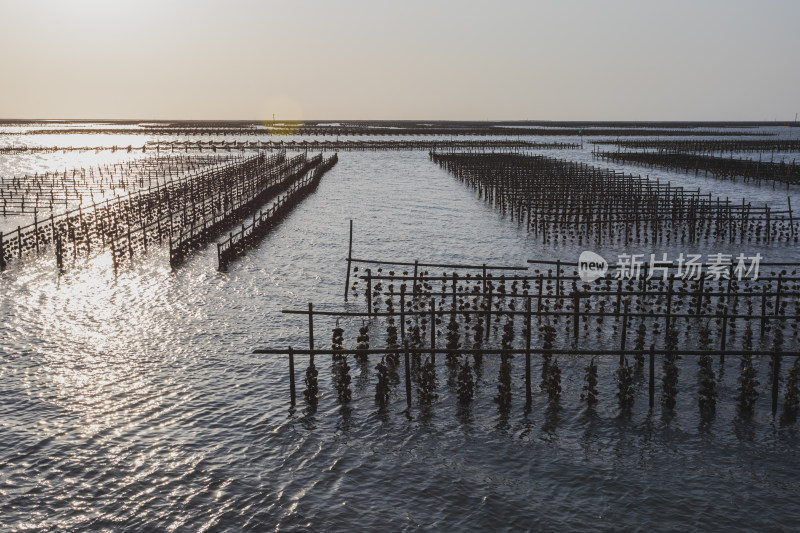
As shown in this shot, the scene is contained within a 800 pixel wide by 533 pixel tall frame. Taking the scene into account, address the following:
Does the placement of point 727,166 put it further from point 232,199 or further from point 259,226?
point 259,226

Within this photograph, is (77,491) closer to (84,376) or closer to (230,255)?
(84,376)

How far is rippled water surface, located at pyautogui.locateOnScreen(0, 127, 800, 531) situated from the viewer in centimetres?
1493

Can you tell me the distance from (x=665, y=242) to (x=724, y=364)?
2558 centimetres

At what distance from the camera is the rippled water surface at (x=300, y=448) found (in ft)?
49.0

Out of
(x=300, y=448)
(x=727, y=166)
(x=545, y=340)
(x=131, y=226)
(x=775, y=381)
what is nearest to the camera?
(x=300, y=448)

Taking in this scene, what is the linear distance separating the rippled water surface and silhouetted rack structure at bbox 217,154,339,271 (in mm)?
11121

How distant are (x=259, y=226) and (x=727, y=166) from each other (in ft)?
251

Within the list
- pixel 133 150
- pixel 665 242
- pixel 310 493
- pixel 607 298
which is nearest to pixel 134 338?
pixel 310 493

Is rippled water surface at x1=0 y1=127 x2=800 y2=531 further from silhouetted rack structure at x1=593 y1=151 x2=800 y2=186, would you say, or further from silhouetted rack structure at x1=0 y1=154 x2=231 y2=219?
silhouetted rack structure at x1=593 y1=151 x2=800 y2=186

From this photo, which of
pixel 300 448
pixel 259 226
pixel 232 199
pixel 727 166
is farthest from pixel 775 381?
pixel 727 166

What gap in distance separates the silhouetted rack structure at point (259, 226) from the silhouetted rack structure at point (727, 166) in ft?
190

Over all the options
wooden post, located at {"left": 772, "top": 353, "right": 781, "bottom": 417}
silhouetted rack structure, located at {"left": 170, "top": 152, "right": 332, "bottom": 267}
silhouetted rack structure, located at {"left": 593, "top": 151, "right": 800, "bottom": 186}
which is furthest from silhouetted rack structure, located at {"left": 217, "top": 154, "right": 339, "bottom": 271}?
silhouetted rack structure, located at {"left": 593, "top": 151, "right": 800, "bottom": 186}

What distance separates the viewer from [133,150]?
155m

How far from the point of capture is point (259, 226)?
50156 mm
